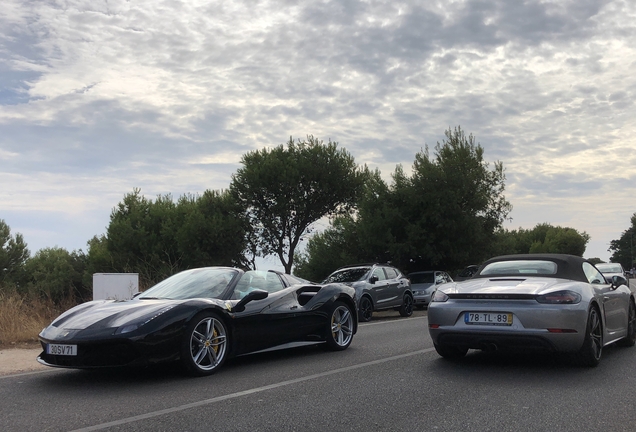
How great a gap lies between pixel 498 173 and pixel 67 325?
108 ft

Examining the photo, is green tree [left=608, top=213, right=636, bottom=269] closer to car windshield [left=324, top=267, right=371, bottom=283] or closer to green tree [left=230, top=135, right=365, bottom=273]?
green tree [left=230, top=135, right=365, bottom=273]

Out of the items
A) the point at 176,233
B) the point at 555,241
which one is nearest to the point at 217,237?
the point at 176,233

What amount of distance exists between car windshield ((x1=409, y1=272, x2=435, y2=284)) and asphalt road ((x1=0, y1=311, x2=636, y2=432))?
15162 millimetres

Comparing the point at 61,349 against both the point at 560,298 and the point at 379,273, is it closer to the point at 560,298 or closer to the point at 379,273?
the point at 560,298

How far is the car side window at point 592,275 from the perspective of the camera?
7.91m

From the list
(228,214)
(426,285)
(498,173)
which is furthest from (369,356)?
(228,214)

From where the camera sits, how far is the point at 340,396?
5793mm

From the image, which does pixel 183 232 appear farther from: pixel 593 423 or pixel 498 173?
pixel 593 423

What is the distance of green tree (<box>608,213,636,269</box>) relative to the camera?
14938 cm

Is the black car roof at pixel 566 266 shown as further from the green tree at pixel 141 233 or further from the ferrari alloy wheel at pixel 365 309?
the green tree at pixel 141 233

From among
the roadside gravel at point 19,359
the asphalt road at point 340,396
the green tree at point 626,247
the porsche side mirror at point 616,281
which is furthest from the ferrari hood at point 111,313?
the green tree at point 626,247

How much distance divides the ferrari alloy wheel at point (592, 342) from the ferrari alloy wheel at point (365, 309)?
32.1 feet

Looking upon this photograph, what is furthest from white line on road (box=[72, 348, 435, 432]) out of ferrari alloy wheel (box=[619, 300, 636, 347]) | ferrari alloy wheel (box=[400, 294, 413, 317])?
ferrari alloy wheel (box=[400, 294, 413, 317])

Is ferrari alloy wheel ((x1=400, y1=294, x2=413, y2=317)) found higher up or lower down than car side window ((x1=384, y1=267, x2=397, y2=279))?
lower down
